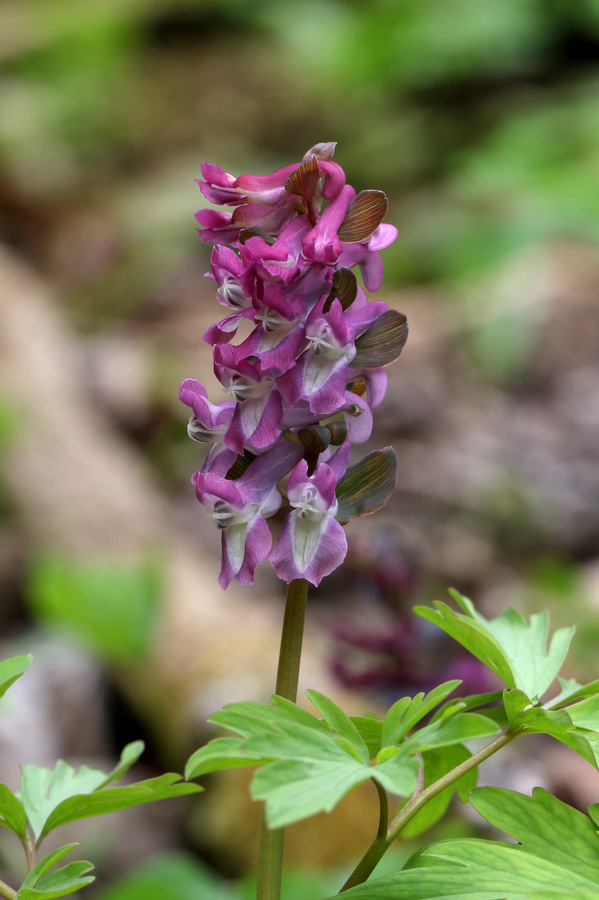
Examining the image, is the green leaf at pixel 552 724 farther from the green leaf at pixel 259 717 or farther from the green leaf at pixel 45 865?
the green leaf at pixel 45 865

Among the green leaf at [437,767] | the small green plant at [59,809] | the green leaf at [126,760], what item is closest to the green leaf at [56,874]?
the small green plant at [59,809]

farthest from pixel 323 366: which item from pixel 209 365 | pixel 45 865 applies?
pixel 209 365

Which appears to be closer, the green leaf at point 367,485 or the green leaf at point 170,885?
the green leaf at point 367,485

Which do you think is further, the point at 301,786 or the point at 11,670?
the point at 11,670

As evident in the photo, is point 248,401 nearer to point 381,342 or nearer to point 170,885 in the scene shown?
point 381,342

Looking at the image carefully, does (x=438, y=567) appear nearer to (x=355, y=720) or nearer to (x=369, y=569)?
(x=369, y=569)

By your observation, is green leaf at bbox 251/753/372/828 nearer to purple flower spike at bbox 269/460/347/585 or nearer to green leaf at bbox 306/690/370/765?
green leaf at bbox 306/690/370/765
